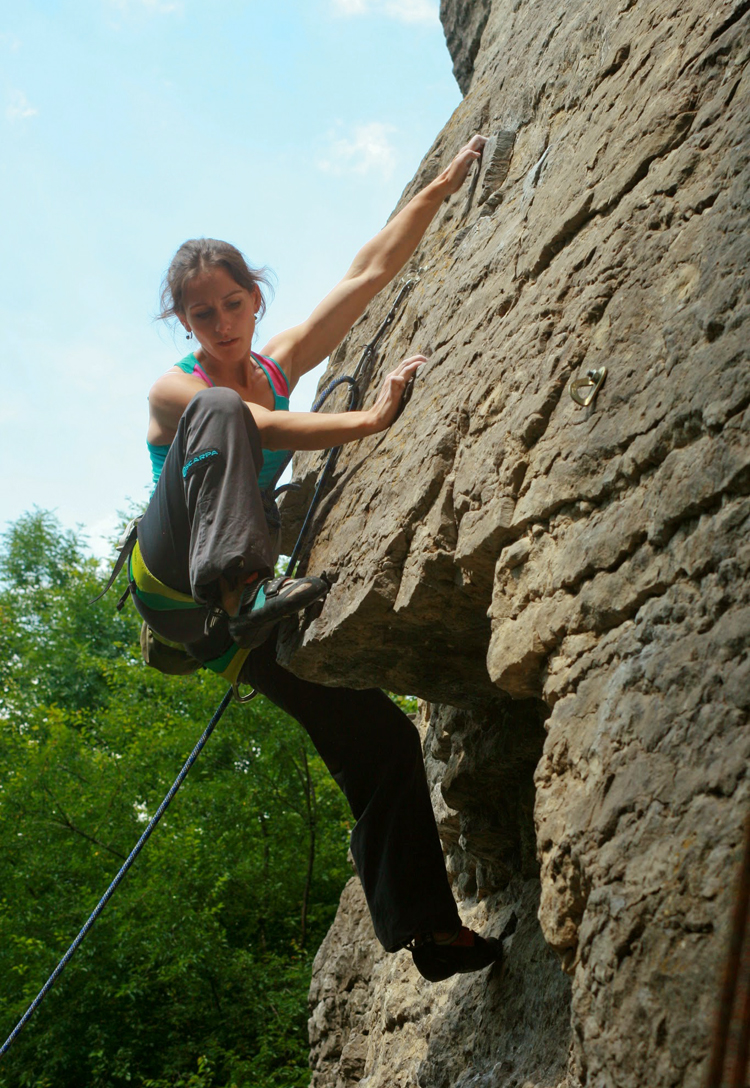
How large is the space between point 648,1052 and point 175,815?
28.1 ft

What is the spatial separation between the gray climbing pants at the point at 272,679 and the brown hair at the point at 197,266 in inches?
28.9

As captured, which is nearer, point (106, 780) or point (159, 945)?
point (159, 945)

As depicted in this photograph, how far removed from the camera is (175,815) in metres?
9.30

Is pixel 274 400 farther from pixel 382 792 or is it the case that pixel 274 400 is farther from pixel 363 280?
pixel 382 792

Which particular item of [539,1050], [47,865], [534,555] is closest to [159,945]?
[47,865]

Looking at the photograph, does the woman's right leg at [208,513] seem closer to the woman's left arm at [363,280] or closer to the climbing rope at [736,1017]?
the woman's left arm at [363,280]

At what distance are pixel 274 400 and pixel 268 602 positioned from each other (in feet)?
3.66

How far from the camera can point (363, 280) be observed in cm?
370

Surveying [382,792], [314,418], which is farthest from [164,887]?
[314,418]

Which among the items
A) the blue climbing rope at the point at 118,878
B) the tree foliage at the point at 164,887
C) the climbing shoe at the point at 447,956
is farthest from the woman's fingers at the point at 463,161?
the tree foliage at the point at 164,887

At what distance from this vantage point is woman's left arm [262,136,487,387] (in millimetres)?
3699

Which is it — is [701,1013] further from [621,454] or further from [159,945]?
[159,945]

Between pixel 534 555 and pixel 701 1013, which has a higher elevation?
pixel 534 555

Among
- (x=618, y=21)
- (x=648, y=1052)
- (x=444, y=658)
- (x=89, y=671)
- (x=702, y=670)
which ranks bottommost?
(x=648, y=1052)
